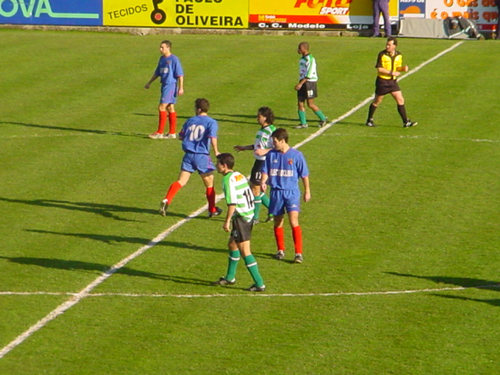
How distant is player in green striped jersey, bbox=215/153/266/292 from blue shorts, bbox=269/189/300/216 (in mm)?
1279

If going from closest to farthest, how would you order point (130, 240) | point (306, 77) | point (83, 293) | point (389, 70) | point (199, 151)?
point (83, 293)
point (130, 240)
point (199, 151)
point (389, 70)
point (306, 77)

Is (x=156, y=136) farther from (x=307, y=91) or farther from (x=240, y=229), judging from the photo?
(x=240, y=229)

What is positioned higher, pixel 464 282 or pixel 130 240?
pixel 130 240

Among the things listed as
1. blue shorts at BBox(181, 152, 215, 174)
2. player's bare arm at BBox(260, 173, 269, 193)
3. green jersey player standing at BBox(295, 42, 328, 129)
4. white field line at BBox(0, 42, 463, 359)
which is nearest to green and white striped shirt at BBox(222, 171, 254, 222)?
player's bare arm at BBox(260, 173, 269, 193)

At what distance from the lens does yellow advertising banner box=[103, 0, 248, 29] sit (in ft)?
129

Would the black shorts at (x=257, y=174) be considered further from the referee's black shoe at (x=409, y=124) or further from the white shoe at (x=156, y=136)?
the referee's black shoe at (x=409, y=124)

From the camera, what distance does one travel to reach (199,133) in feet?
60.4

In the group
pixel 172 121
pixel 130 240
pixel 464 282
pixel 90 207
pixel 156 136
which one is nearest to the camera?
pixel 464 282

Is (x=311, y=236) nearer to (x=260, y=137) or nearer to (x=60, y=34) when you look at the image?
(x=260, y=137)

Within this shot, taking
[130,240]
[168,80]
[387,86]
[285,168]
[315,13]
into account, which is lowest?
[130,240]

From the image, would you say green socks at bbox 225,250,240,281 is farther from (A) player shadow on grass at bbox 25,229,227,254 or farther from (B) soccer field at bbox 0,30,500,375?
(A) player shadow on grass at bbox 25,229,227,254

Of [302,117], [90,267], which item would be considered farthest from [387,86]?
[90,267]

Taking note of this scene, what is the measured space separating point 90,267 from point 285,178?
130 inches

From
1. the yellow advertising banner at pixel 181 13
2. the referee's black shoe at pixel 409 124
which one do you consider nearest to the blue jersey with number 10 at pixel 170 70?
the referee's black shoe at pixel 409 124
